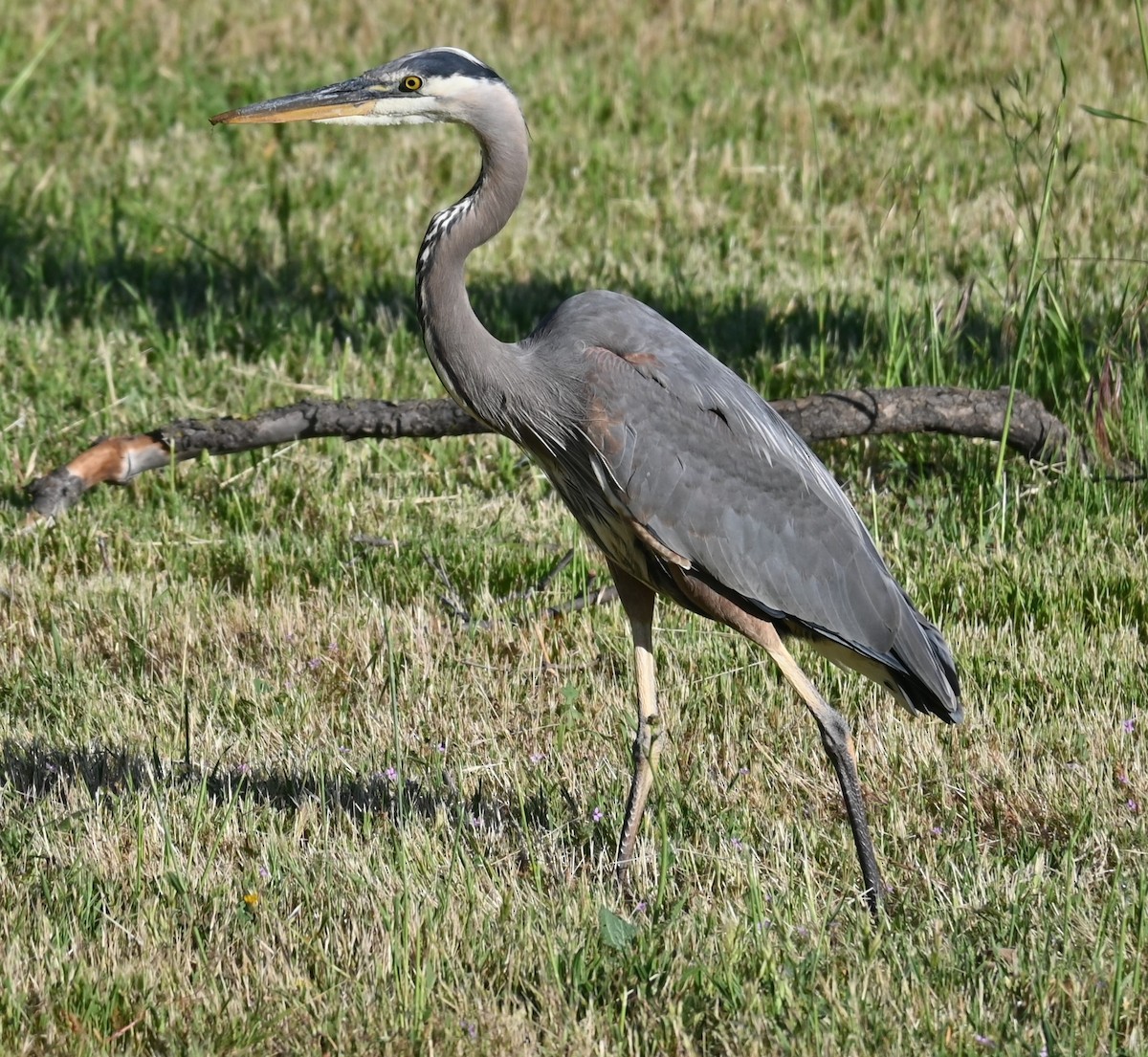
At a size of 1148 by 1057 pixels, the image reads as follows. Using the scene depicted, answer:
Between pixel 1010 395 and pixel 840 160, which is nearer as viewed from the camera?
pixel 1010 395

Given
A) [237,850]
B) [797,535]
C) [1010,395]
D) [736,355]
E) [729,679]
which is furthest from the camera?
[736,355]

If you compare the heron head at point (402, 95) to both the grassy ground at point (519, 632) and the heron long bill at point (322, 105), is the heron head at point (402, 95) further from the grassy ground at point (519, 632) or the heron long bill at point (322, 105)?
the grassy ground at point (519, 632)

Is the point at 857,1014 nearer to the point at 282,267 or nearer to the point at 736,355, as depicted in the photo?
the point at 736,355

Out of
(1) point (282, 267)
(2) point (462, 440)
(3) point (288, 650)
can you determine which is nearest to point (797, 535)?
(3) point (288, 650)

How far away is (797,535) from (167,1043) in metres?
2.07

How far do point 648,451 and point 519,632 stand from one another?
4.85 ft

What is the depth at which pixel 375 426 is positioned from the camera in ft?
19.7

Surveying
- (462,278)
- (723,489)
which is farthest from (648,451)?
(462,278)

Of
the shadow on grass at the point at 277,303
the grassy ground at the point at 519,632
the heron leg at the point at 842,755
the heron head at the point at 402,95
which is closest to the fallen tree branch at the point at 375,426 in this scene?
the grassy ground at the point at 519,632

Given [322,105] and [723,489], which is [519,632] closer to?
[723,489]

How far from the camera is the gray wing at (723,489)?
13.6ft

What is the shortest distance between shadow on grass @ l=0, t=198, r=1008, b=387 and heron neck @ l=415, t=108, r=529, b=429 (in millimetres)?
3462

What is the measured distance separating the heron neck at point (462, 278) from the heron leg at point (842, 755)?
99 centimetres

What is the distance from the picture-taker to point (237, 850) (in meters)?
4.10
